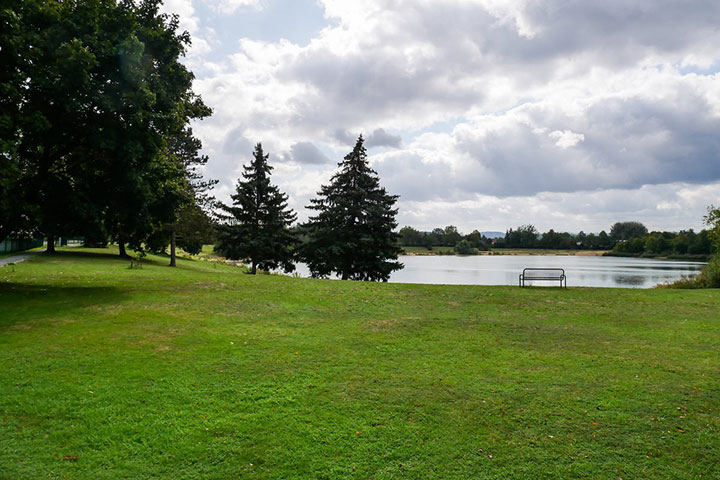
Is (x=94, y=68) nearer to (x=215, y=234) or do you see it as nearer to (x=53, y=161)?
(x=53, y=161)

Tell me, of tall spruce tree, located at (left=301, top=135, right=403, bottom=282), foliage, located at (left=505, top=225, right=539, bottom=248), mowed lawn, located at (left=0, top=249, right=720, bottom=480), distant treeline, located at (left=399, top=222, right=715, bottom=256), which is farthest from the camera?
foliage, located at (left=505, top=225, right=539, bottom=248)

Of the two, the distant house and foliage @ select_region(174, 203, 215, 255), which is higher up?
foliage @ select_region(174, 203, 215, 255)

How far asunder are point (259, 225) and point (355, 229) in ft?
32.4

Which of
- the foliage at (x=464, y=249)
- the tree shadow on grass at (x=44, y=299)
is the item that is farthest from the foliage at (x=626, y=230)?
the tree shadow on grass at (x=44, y=299)

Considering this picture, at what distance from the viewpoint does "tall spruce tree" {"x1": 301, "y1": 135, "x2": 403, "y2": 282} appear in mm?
31625

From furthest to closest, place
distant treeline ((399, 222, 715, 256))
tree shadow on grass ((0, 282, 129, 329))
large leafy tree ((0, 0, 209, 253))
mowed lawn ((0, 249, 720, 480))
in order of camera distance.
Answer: distant treeline ((399, 222, 715, 256)) < large leafy tree ((0, 0, 209, 253)) < tree shadow on grass ((0, 282, 129, 329)) < mowed lawn ((0, 249, 720, 480))

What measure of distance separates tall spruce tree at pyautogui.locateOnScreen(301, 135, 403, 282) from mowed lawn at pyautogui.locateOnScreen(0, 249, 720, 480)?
1922 centimetres

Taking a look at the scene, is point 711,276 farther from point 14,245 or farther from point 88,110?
point 14,245

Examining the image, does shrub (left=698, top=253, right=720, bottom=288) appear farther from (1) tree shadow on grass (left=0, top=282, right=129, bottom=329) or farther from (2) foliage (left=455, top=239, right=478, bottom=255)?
(2) foliage (left=455, top=239, right=478, bottom=255)

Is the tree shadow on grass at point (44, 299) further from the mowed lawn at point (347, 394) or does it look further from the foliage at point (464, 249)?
the foliage at point (464, 249)

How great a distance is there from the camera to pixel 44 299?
1264 cm

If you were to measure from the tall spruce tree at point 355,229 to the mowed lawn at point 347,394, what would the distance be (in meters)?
19.2

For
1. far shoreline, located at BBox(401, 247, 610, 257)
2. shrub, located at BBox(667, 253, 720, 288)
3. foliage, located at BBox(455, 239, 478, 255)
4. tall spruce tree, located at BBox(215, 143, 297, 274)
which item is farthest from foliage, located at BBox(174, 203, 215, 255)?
foliage, located at BBox(455, 239, 478, 255)

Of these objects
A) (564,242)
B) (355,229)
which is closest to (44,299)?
(355,229)
